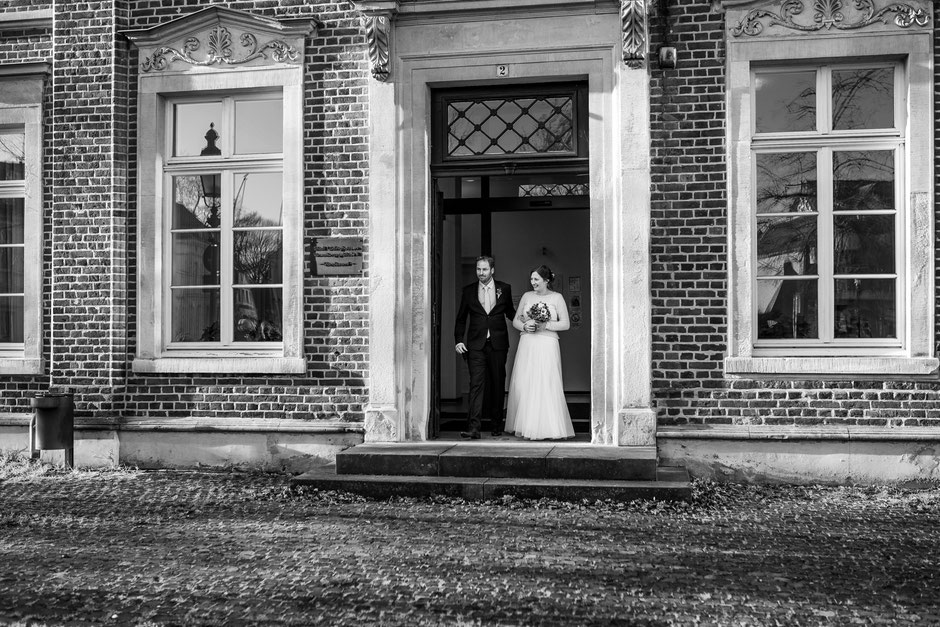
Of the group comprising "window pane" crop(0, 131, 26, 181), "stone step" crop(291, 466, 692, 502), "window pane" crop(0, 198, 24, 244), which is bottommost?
"stone step" crop(291, 466, 692, 502)

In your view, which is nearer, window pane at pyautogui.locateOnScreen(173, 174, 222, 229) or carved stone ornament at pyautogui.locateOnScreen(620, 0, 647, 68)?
carved stone ornament at pyautogui.locateOnScreen(620, 0, 647, 68)

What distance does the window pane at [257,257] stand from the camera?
938cm

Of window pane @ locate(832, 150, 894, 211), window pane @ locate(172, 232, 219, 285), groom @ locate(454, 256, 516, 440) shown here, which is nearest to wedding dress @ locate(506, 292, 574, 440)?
groom @ locate(454, 256, 516, 440)

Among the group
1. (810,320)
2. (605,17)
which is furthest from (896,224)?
(605,17)

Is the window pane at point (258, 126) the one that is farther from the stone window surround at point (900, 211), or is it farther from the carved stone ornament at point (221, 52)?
the stone window surround at point (900, 211)

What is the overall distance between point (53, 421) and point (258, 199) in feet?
9.31

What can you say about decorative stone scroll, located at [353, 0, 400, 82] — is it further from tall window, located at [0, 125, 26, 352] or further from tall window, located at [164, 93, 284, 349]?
tall window, located at [0, 125, 26, 352]

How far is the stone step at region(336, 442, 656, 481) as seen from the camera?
304 inches

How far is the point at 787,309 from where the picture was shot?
28.2ft

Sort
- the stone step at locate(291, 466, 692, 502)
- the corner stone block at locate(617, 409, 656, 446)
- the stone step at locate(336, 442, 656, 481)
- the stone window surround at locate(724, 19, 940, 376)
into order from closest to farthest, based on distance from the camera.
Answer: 1. the stone step at locate(291, 466, 692, 502)
2. the stone step at locate(336, 442, 656, 481)
3. the stone window surround at locate(724, 19, 940, 376)
4. the corner stone block at locate(617, 409, 656, 446)

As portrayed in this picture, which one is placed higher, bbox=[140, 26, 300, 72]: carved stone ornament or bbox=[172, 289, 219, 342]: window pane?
bbox=[140, 26, 300, 72]: carved stone ornament

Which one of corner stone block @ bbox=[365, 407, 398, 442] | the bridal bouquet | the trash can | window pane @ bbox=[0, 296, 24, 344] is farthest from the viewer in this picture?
window pane @ bbox=[0, 296, 24, 344]

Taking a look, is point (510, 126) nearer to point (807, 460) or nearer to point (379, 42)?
point (379, 42)

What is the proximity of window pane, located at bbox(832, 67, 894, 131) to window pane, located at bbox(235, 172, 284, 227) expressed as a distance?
5.23 meters
